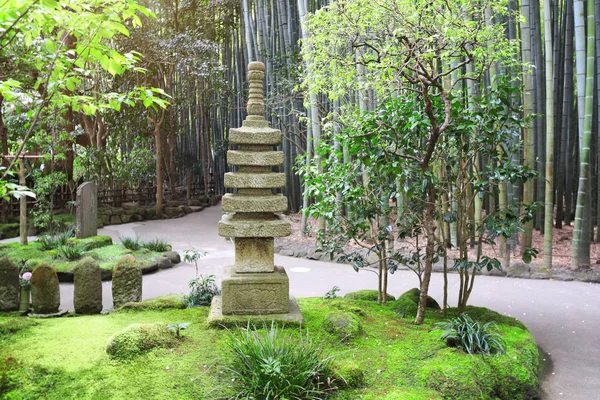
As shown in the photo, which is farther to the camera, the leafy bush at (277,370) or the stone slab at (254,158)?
the stone slab at (254,158)

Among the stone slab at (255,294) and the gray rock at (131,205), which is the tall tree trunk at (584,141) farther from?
the gray rock at (131,205)

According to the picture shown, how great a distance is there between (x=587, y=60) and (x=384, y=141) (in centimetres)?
336

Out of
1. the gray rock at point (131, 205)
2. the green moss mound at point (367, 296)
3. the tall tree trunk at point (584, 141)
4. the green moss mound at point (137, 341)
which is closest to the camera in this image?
the green moss mound at point (137, 341)

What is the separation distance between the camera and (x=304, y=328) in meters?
3.99

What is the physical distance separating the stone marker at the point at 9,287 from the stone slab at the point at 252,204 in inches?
86.7

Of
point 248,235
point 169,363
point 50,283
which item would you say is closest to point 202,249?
point 50,283

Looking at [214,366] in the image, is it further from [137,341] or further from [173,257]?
[173,257]

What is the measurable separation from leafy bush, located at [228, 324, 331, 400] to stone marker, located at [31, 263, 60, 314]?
234 centimetres

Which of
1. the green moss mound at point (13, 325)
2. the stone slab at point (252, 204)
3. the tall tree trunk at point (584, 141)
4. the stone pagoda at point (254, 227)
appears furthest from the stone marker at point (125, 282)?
the tall tree trunk at point (584, 141)

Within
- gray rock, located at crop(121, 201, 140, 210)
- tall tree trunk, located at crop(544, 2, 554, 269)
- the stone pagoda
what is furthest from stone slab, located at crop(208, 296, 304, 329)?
gray rock, located at crop(121, 201, 140, 210)

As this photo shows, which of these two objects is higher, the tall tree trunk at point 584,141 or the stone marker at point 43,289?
the tall tree trunk at point 584,141

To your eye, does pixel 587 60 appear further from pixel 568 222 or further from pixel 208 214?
pixel 208 214

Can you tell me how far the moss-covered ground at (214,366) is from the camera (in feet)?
10.1

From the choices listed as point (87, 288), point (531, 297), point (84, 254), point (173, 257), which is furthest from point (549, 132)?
point (84, 254)
